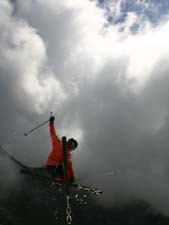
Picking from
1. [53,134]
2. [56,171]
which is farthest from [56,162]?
[53,134]

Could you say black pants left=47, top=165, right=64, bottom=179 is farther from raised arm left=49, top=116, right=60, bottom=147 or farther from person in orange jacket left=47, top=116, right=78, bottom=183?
raised arm left=49, top=116, right=60, bottom=147

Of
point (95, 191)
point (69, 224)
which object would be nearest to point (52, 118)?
point (95, 191)

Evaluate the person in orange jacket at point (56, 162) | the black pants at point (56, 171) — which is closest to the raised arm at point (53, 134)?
the person in orange jacket at point (56, 162)

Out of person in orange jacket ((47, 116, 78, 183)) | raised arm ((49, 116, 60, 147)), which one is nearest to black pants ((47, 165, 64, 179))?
person in orange jacket ((47, 116, 78, 183))

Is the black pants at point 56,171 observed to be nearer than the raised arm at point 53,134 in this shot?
Yes

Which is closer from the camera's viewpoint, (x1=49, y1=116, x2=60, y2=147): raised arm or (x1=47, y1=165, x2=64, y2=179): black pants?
(x1=47, y1=165, x2=64, y2=179): black pants

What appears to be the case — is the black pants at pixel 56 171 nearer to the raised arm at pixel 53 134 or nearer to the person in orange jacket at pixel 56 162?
the person in orange jacket at pixel 56 162

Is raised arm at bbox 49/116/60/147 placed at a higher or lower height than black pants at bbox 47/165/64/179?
higher

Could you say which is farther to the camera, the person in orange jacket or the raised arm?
the raised arm

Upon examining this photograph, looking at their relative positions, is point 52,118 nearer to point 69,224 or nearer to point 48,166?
point 48,166

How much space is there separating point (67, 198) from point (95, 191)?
2.27 m

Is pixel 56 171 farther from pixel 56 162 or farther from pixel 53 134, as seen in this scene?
pixel 53 134

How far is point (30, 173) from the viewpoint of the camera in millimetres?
20062

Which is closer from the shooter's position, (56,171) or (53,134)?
(56,171)
